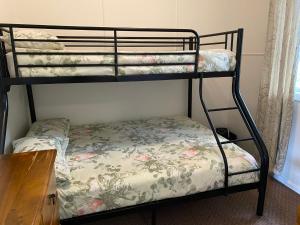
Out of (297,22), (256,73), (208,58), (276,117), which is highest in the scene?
(297,22)

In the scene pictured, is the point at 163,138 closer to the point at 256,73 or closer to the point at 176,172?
the point at 176,172

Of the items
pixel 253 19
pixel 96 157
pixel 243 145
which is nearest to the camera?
pixel 96 157

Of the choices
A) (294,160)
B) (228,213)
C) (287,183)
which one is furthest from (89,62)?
(287,183)

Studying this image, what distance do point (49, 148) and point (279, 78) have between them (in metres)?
2.03

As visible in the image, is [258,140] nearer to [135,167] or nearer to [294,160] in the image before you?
[294,160]

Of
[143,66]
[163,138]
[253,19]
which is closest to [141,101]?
[163,138]

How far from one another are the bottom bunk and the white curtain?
0.63 m

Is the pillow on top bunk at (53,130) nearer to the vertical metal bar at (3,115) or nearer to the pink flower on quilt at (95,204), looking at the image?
the vertical metal bar at (3,115)

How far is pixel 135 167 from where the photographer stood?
5.24 ft

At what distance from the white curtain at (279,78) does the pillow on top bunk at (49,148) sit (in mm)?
1890

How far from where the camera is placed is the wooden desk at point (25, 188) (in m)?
0.66

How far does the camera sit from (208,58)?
1.78 meters

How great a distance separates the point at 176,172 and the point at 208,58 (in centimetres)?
88

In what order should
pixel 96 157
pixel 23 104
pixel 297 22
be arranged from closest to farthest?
pixel 96 157
pixel 297 22
pixel 23 104
